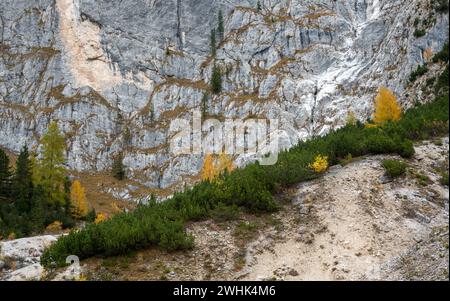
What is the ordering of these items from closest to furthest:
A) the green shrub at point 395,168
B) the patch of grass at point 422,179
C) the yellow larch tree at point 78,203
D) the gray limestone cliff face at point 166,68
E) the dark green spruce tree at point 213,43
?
the patch of grass at point 422,179 → the green shrub at point 395,168 → the yellow larch tree at point 78,203 → the gray limestone cliff face at point 166,68 → the dark green spruce tree at point 213,43

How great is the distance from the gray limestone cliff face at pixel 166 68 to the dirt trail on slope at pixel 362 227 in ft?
196

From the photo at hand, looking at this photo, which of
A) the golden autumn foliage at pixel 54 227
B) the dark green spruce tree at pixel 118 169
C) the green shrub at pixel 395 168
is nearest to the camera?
the green shrub at pixel 395 168

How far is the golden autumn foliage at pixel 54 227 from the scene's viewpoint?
115 feet

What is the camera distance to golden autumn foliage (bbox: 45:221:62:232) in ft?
115

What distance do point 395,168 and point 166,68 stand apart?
99.1 metres

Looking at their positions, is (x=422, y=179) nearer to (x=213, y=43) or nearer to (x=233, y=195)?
(x=233, y=195)

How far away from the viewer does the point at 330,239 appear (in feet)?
46.7

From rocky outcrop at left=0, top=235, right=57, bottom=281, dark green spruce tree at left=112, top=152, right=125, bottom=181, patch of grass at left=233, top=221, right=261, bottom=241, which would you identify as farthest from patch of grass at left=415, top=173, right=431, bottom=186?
dark green spruce tree at left=112, top=152, right=125, bottom=181

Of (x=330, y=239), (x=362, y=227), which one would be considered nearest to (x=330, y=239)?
(x=330, y=239)

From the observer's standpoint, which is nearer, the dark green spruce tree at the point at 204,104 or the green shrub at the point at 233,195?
the green shrub at the point at 233,195

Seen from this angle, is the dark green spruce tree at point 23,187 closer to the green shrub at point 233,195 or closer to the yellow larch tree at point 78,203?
the yellow larch tree at point 78,203

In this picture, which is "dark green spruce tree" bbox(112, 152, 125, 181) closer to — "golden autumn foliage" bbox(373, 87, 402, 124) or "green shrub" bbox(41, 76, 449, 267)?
"golden autumn foliage" bbox(373, 87, 402, 124)

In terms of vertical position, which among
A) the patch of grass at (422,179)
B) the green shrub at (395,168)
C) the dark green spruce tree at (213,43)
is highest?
the dark green spruce tree at (213,43)

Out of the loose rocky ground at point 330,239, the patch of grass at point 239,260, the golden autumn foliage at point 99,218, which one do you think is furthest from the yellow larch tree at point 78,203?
the patch of grass at point 239,260
